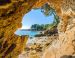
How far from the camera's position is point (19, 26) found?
4527 millimetres

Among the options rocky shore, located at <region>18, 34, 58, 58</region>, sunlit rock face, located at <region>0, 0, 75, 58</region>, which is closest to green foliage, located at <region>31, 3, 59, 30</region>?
rocky shore, located at <region>18, 34, 58, 58</region>

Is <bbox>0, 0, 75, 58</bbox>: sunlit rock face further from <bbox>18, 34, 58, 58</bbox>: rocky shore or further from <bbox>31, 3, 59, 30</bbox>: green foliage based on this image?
<bbox>31, 3, 59, 30</bbox>: green foliage

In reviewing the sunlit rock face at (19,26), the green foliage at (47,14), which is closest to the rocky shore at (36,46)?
the green foliage at (47,14)

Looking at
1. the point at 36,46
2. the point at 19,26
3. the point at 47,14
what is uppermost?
the point at 47,14

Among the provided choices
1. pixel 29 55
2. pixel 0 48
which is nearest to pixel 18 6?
pixel 0 48

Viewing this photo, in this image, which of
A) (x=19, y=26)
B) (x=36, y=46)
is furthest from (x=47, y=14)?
(x=19, y=26)

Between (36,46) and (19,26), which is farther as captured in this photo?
(36,46)

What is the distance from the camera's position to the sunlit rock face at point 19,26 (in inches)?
136

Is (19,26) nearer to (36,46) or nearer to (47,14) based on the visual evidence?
(36,46)

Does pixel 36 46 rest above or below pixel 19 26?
above

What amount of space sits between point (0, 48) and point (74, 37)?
5.16 metres

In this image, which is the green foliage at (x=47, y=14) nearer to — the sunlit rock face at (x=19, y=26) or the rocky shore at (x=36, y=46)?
the rocky shore at (x=36, y=46)

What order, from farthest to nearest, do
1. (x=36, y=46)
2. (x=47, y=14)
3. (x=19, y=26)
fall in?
(x=47, y=14) → (x=36, y=46) → (x=19, y=26)

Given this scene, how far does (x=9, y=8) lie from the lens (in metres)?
3.29
